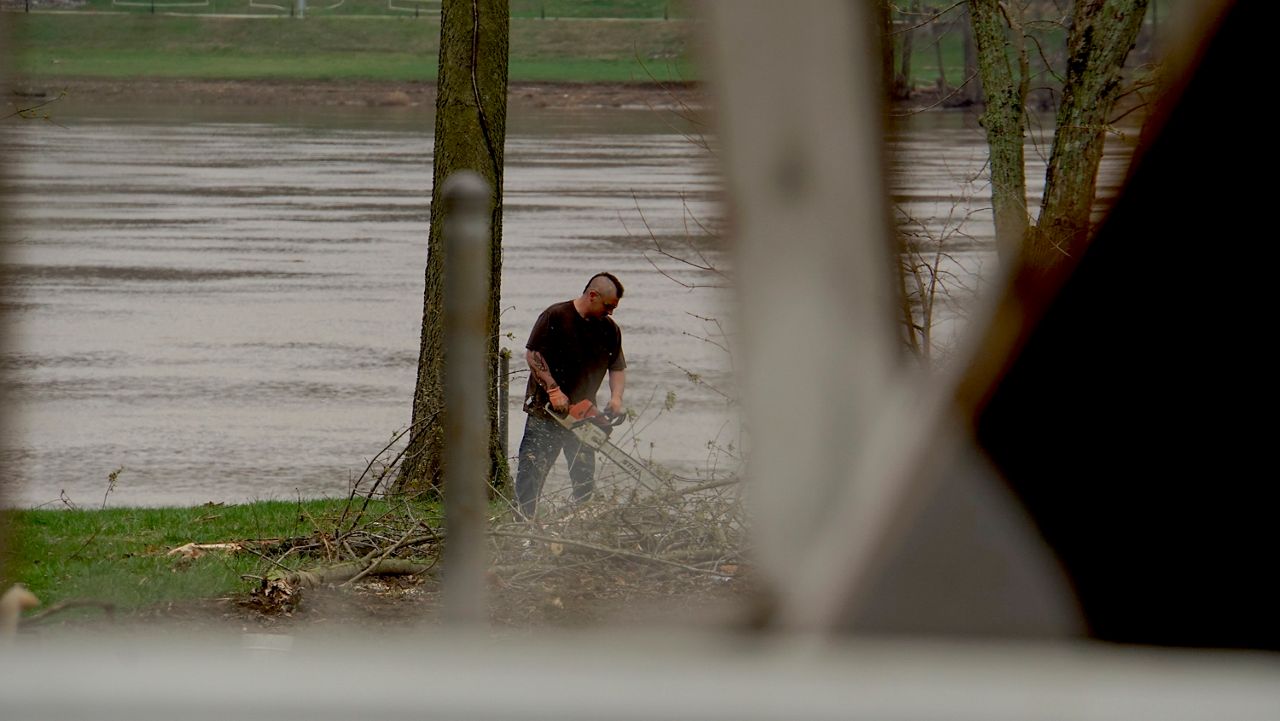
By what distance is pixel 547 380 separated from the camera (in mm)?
8383

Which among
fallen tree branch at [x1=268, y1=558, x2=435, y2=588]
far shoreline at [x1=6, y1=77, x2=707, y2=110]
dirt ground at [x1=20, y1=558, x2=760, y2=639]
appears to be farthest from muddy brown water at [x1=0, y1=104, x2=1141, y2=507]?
far shoreline at [x1=6, y1=77, x2=707, y2=110]

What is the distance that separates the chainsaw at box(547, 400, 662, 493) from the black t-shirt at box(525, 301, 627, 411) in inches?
6.4

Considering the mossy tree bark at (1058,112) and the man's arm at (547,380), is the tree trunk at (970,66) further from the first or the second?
the man's arm at (547,380)

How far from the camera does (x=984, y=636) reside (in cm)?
110

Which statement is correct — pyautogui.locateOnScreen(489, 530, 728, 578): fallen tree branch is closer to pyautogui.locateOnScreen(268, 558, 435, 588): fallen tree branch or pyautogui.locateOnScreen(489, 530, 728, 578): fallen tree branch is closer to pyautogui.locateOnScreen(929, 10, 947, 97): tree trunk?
pyautogui.locateOnScreen(268, 558, 435, 588): fallen tree branch

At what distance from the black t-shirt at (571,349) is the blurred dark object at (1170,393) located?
7376 mm

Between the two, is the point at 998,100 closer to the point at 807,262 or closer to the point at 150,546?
the point at 150,546

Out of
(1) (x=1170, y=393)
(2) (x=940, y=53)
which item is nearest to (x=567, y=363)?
(2) (x=940, y=53)

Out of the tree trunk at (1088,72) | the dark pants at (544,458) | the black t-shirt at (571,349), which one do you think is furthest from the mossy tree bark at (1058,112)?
the black t-shirt at (571,349)

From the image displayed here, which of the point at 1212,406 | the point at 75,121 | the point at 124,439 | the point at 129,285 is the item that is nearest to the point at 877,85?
the point at 1212,406

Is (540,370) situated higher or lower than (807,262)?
lower

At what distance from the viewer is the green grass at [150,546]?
5.81 m

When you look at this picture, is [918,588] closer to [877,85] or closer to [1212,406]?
[1212,406]

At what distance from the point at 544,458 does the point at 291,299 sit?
7012 mm
